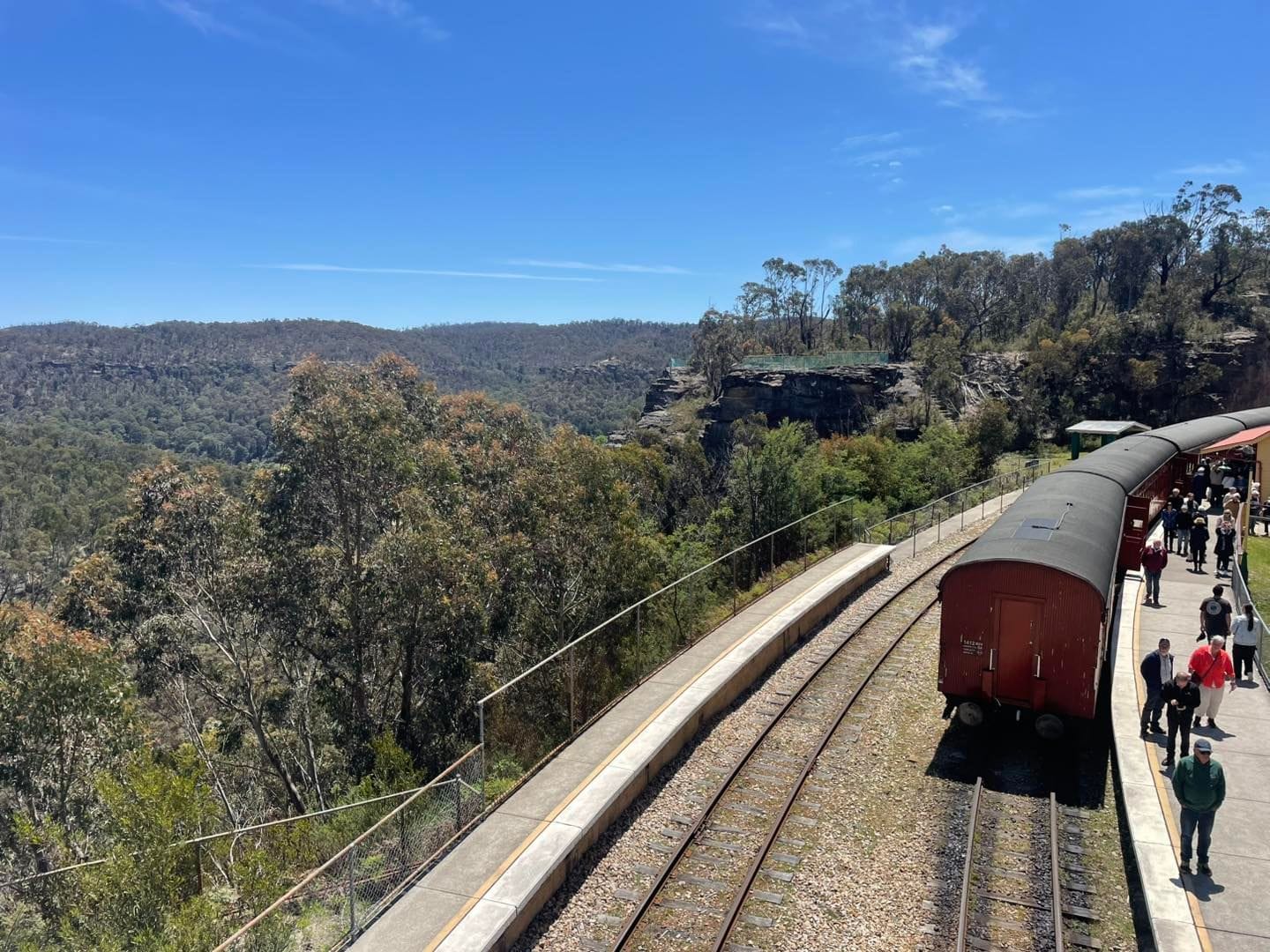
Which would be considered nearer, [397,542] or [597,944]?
[597,944]

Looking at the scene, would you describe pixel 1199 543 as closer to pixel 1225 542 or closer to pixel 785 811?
pixel 1225 542

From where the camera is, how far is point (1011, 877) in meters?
9.76

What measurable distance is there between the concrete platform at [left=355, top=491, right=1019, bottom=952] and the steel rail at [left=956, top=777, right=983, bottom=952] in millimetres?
4334

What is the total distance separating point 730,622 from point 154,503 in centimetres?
1473

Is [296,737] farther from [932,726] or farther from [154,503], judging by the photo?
[932,726]

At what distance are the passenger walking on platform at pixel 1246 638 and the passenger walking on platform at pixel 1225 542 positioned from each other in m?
7.12

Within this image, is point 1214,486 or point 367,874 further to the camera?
point 1214,486

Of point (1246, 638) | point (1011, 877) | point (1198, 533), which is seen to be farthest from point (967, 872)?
point (1198, 533)

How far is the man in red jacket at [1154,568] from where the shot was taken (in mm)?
18047

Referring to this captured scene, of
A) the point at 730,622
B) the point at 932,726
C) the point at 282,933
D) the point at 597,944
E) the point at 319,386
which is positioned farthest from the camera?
the point at 319,386

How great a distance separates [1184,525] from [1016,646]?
13265 mm

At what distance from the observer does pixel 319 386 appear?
21.7 meters

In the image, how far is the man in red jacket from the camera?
1805 cm

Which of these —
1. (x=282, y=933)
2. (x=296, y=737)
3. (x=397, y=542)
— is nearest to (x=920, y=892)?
(x=282, y=933)
